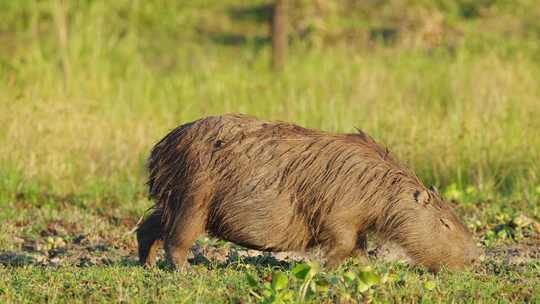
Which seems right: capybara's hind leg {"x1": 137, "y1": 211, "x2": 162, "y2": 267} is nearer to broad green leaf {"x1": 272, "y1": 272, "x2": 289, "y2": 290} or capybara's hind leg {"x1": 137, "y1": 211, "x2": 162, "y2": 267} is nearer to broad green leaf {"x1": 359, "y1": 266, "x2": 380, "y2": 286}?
broad green leaf {"x1": 272, "y1": 272, "x2": 289, "y2": 290}

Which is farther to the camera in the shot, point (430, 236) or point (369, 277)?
point (430, 236)

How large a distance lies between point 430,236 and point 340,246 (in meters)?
0.52

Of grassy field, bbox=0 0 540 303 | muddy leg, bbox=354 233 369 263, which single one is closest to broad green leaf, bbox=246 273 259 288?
grassy field, bbox=0 0 540 303

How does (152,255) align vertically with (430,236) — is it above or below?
below

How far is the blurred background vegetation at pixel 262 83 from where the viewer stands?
348 inches

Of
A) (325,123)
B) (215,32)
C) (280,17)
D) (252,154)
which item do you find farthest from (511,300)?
(215,32)

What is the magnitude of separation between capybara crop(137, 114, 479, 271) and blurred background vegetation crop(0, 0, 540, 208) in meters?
2.62

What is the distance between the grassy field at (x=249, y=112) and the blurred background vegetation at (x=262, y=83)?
0.10 feet

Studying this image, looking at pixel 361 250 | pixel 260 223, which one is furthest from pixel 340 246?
pixel 260 223

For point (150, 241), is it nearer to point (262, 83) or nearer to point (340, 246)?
point (340, 246)

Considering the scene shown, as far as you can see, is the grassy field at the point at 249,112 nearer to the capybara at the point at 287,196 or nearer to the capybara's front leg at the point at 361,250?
the capybara's front leg at the point at 361,250

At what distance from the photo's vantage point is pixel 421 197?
545 centimetres

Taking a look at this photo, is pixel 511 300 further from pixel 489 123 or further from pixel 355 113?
pixel 355 113

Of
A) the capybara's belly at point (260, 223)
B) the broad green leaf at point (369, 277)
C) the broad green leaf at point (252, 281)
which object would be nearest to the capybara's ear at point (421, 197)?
the capybara's belly at point (260, 223)
